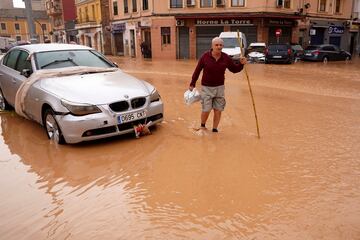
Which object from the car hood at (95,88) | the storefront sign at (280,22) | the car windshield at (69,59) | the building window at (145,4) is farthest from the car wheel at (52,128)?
the building window at (145,4)

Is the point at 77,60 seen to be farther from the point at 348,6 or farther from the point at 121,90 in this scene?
the point at 348,6

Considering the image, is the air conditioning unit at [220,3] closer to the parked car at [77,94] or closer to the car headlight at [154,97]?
the parked car at [77,94]

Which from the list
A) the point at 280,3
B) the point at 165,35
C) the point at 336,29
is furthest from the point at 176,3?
the point at 336,29

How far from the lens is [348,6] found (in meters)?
34.8

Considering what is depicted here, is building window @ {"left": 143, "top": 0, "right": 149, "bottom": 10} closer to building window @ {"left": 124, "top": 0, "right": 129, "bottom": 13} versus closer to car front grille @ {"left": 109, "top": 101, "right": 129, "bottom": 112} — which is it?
building window @ {"left": 124, "top": 0, "right": 129, "bottom": 13}

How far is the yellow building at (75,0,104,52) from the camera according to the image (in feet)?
128

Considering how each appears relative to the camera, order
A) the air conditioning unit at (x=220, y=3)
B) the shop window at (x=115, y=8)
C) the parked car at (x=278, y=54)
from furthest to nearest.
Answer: the shop window at (x=115, y=8)
the air conditioning unit at (x=220, y=3)
the parked car at (x=278, y=54)

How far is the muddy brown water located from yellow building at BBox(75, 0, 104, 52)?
1328 inches

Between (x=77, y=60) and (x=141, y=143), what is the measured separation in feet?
7.34

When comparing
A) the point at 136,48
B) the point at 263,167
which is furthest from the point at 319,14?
the point at 263,167

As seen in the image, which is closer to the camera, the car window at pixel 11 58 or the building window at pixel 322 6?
the car window at pixel 11 58

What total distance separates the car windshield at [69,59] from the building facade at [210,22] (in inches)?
872

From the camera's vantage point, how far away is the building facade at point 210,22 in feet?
91.1

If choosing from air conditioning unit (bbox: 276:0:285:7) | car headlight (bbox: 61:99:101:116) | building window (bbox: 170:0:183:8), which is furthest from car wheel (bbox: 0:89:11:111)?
air conditioning unit (bbox: 276:0:285:7)
